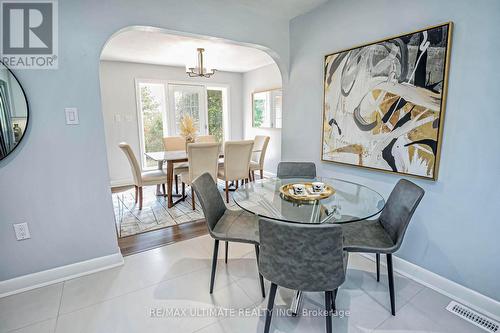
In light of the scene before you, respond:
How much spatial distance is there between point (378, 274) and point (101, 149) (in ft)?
7.89

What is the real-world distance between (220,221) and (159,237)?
1.15 meters

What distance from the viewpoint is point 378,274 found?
6.23 feet

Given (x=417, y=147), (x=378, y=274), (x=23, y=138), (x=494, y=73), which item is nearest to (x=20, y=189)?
(x=23, y=138)

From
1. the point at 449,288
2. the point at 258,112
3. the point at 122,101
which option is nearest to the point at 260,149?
the point at 258,112

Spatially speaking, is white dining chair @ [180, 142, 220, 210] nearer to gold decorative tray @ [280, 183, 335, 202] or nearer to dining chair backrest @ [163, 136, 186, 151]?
dining chair backrest @ [163, 136, 186, 151]

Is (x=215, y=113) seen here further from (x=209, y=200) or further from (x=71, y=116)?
(x=209, y=200)

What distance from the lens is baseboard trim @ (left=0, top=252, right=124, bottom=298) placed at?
1860 millimetres

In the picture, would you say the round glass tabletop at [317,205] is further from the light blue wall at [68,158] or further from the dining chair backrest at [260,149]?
the dining chair backrest at [260,149]

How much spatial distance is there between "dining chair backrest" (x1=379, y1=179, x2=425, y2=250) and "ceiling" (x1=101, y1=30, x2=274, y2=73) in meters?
2.44

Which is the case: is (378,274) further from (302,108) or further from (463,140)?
(302,108)

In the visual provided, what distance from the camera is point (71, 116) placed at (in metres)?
1.91

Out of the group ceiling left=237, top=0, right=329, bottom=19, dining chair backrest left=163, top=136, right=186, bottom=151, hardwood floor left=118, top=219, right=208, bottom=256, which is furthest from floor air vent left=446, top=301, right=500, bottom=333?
dining chair backrest left=163, top=136, right=186, bottom=151

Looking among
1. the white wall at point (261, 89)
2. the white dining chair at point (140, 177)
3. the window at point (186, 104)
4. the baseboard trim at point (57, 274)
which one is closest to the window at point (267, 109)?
the white wall at point (261, 89)

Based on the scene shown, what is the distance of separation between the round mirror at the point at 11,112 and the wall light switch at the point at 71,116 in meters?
0.23
